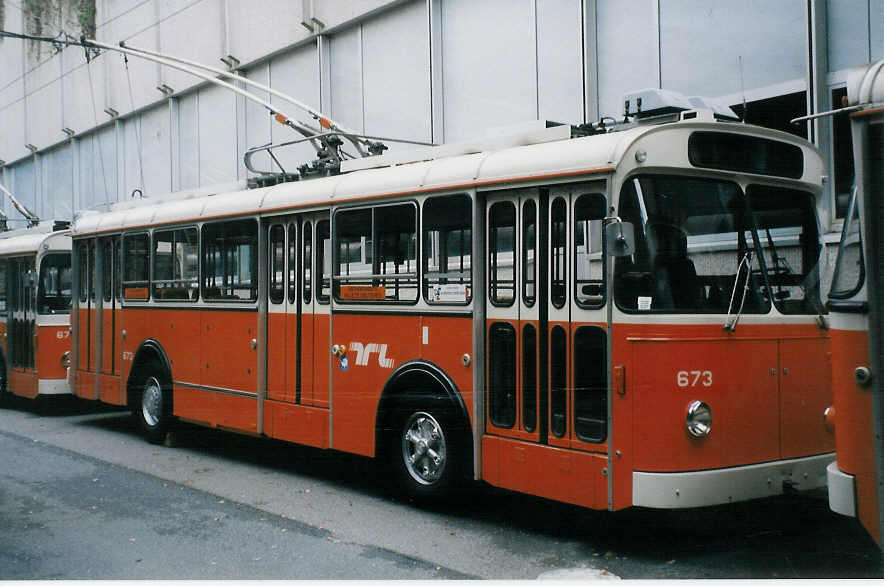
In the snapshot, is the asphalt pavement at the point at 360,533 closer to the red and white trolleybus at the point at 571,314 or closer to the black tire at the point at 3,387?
the red and white trolleybus at the point at 571,314

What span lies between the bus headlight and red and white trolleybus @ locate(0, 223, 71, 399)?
10801mm

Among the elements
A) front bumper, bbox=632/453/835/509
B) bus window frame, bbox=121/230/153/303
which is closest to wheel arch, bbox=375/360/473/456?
front bumper, bbox=632/453/835/509

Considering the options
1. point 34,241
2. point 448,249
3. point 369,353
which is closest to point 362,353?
point 369,353

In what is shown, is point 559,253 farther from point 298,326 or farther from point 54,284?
point 54,284

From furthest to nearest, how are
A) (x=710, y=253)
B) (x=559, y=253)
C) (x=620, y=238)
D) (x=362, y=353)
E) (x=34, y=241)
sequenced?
(x=34, y=241) → (x=362, y=353) → (x=559, y=253) → (x=710, y=253) → (x=620, y=238)

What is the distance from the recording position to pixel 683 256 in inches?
247

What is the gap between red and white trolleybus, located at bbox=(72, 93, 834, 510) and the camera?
6.22m

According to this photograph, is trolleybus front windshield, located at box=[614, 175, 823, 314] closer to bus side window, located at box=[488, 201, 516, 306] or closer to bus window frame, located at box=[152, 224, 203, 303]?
bus side window, located at box=[488, 201, 516, 306]

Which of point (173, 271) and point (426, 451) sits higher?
point (173, 271)

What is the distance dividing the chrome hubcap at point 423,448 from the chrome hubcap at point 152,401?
4649 mm

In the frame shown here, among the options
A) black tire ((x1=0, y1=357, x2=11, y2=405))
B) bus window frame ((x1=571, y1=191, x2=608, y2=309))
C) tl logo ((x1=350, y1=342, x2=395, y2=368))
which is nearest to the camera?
bus window frame ((x1=571, y1=191, x2=608, y2=309))

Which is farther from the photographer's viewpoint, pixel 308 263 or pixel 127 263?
pixel 127 263

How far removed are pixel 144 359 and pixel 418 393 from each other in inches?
213

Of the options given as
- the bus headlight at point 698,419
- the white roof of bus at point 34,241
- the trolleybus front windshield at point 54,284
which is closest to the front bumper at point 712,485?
the bus headlight at point 698,419
